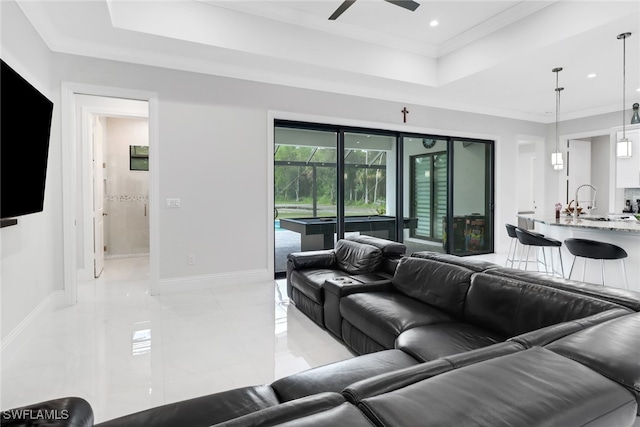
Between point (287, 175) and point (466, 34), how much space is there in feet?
10.3

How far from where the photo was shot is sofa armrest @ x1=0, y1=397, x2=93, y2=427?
951mm

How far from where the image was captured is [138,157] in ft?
23.0

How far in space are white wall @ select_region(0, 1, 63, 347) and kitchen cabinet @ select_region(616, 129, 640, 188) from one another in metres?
8.48

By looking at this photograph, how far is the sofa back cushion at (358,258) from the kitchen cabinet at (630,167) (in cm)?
559

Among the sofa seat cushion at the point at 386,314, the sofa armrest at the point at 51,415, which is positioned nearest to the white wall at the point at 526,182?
the sofa seat cushion at the point at 386,314

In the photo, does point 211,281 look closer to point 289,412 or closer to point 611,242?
point 289,412

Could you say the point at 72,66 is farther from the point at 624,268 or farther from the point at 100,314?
the point at 624,268

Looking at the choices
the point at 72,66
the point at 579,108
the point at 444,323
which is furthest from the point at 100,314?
the point at 579,108

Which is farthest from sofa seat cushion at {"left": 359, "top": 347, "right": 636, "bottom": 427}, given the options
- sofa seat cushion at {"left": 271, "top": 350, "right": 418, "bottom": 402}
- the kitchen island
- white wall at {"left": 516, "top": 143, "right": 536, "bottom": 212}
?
white wall at {"left": 516, "top": 143, "right": 536, "bottom": 212}

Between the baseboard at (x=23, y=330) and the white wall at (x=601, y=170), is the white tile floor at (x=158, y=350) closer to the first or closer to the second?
the baseboard at (x=23, y=330)

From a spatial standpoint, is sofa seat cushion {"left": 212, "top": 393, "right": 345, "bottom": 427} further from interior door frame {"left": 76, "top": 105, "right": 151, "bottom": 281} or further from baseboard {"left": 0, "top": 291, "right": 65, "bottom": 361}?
interior door frame {"left": 76, "top": 105, "right": 151, "bottom": 281}

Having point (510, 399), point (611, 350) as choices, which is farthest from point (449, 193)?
point (510, 399)

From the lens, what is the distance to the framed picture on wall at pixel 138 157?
6.97 meters

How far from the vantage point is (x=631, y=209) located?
6.74m
